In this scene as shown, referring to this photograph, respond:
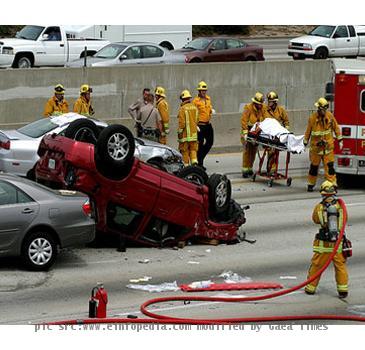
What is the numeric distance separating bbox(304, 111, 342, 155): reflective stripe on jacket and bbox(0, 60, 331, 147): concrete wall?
5275mm

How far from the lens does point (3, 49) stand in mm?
34906

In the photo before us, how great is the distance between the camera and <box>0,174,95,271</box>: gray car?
616 inches

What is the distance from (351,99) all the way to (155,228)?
6.97 metres

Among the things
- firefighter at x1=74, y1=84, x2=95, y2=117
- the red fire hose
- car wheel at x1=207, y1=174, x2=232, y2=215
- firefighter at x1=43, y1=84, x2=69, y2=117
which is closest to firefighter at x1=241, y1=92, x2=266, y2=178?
firefighter at x1=74, y1=84, x2=95, y2=117

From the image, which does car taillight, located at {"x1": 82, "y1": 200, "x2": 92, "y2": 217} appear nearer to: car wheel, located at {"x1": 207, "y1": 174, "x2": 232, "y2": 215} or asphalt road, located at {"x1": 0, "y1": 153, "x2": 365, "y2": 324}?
asphalt road, located at {"x1": 0, "y1": 153, "x2": 365, "y2": 324}

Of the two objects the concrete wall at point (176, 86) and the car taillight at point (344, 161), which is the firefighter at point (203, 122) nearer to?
the concrete wall at point (176, 86)

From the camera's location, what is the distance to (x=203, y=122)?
2430 cm

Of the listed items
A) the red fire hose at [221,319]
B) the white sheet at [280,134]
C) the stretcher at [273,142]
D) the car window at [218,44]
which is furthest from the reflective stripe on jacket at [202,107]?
the car window at [218,44]

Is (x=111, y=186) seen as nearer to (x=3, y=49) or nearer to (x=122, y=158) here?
(x=122, y=158)

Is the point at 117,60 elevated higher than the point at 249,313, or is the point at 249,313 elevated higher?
the point at 117,60

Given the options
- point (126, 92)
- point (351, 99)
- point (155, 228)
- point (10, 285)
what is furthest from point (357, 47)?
point (10, 285)

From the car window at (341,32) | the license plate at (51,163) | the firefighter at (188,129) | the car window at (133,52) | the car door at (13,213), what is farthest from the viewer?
the car window at (341,32)

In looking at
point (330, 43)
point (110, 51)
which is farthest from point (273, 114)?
point (330, 43)

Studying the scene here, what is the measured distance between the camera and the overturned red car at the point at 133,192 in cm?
1648
